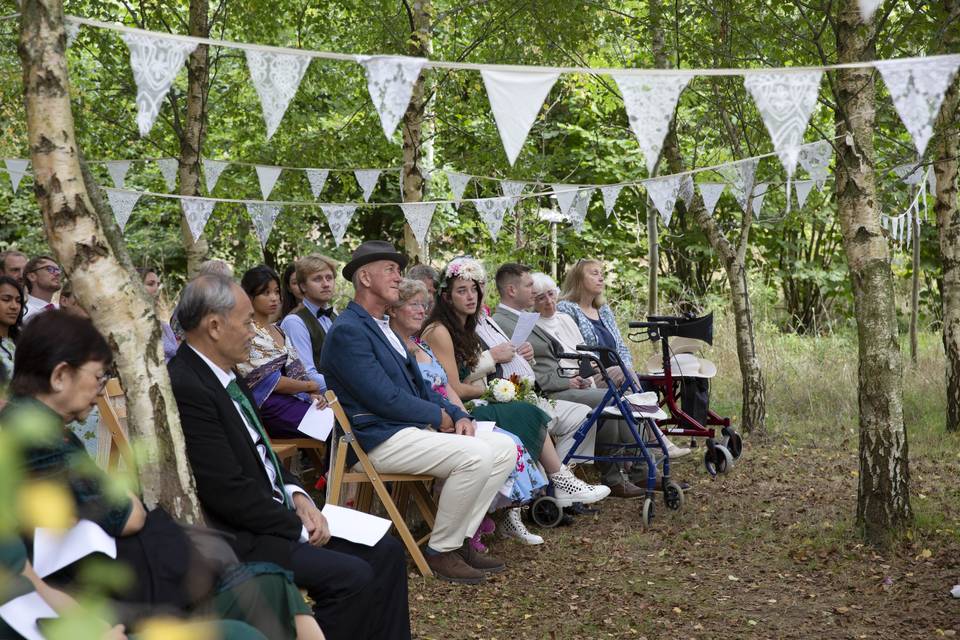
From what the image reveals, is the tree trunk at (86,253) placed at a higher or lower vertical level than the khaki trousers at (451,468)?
higher

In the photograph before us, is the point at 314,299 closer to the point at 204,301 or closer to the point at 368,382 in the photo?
the point at 368,382

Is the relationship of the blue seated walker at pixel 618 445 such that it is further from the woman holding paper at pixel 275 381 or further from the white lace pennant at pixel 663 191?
the white lace pennant at pixel 663 191

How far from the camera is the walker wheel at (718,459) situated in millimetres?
7000

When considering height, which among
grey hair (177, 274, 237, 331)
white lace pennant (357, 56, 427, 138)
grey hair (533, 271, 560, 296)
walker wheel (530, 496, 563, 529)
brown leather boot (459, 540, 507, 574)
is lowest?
walker wheel (530, 496, 563, 529)

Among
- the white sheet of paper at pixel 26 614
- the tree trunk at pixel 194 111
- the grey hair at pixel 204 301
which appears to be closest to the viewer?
the white sheet of paper at pixel 26 614

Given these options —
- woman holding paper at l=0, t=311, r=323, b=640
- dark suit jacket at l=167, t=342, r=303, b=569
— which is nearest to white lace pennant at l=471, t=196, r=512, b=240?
dark suit jacket at l=167, t=342, r=303, b=569

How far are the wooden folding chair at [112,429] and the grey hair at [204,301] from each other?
776 millimetres

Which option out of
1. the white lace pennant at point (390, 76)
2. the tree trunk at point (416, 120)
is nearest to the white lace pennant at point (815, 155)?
the tree trunk at point (416, 120)

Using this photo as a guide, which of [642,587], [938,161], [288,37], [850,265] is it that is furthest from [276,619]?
[288,37]

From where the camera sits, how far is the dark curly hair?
577 centimetres

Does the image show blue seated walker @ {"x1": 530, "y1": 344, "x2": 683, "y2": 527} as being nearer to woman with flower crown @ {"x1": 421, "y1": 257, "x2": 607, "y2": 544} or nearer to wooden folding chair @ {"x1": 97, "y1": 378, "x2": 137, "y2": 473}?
woman with flower crown @ {"x1": 421, "y1": 257, "x2": 607, "y2": 544}

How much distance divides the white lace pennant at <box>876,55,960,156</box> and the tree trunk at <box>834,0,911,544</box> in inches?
39.7

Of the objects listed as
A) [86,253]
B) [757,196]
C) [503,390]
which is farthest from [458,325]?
[757,196]

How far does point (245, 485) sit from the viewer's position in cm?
311
